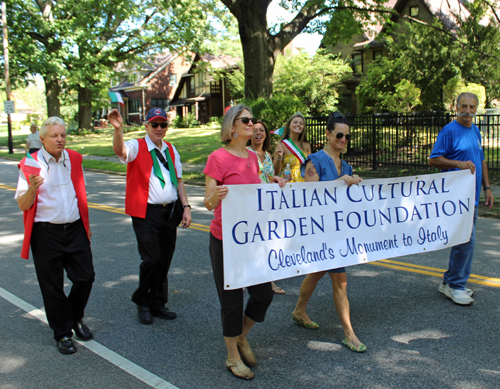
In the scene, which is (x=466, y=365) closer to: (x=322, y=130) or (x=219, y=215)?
(x=219, y=215)

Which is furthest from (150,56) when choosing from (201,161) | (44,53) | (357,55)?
(201,161)

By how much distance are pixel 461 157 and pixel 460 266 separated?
1.12 meters

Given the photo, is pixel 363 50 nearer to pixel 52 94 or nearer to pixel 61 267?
pixel 52 94

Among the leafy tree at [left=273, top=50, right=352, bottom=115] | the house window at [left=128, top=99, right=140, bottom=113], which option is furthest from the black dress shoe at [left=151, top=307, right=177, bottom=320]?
the house window at [left=128, top=99, right=140, bottom=113]

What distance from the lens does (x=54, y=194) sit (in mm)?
4047

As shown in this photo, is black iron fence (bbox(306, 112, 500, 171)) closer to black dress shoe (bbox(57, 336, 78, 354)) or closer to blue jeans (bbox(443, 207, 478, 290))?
blue jeans (bbox(443, 207, 478, 290))

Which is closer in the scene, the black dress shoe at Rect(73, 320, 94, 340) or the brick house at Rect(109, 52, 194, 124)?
the black dress shoe at Rect(73, 320, 94, 340)

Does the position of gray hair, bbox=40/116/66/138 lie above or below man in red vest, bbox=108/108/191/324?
above

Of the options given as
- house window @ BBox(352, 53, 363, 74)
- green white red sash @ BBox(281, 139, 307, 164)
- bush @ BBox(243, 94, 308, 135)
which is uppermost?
house window @ BBox(352, 53, 363, 74)

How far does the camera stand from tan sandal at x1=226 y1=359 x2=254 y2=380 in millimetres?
3486

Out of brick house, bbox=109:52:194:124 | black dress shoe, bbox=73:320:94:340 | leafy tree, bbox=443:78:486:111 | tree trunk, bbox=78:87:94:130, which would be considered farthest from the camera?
brick house, bbox=109:52:194:124

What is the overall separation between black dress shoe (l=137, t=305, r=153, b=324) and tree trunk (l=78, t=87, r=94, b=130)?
41367 millimetres

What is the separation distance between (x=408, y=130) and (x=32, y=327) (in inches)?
526

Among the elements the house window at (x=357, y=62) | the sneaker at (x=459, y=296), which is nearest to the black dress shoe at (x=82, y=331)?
the sneaker at (x=459, y=296)
